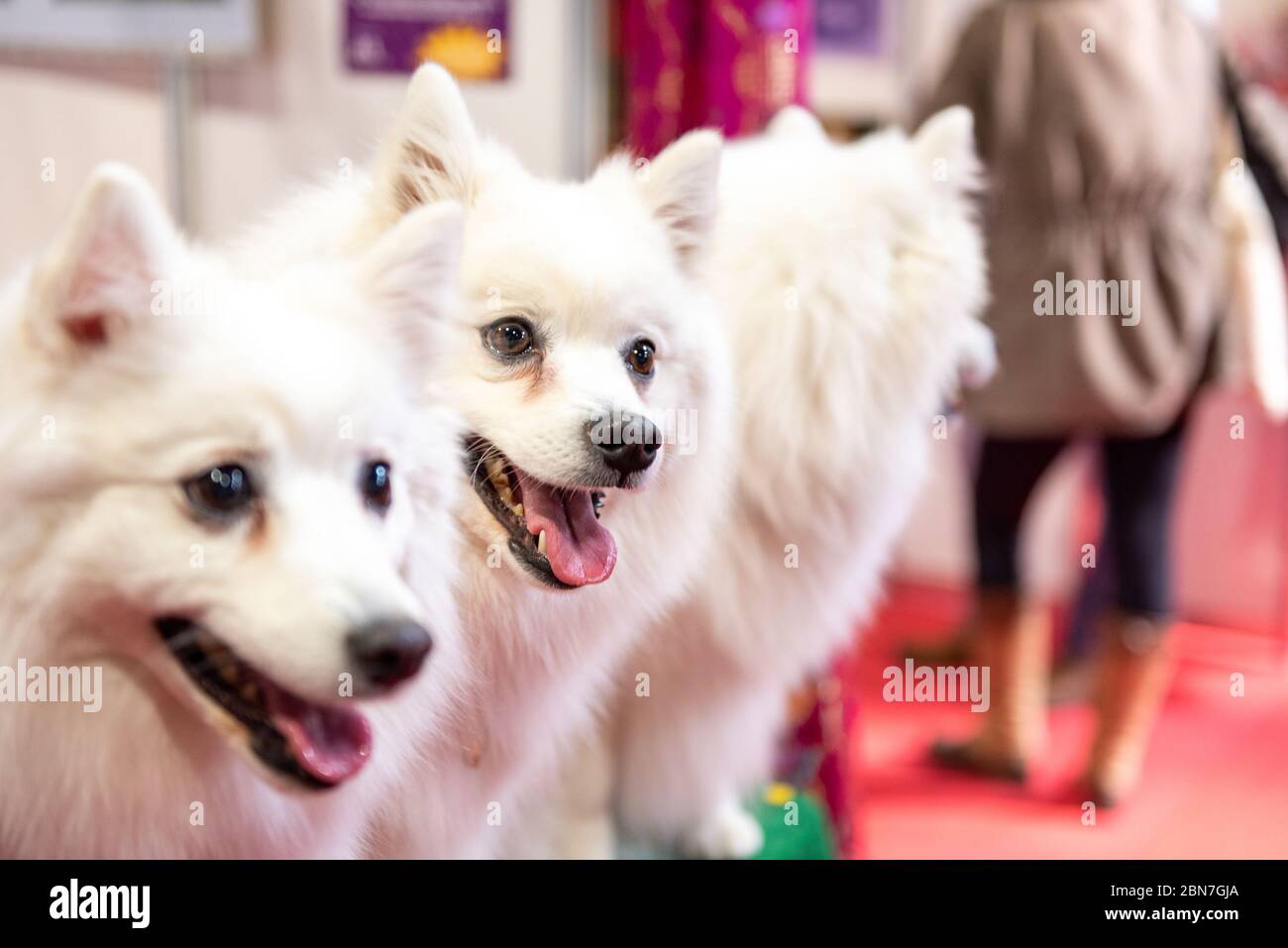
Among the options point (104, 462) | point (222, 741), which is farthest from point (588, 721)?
point (104, 462)

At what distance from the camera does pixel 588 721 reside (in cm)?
111

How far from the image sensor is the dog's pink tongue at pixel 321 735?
0.62 m

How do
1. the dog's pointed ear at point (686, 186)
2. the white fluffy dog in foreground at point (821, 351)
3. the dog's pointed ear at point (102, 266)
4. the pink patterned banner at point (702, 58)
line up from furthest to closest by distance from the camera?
the pink patterned banner at point (702, 58) → the white fluffy dog in foreground at point (821, 351) → the dog's pointed ear at point (686, 186) → the dog's pointed ear at point (102, 266)

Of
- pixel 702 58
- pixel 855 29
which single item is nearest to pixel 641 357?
pixel 702 58

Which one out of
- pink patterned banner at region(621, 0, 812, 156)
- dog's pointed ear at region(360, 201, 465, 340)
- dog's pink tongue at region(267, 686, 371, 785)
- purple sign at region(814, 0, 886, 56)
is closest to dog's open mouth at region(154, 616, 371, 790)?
dog's pink tongue at region(267, 686, 371, 785)

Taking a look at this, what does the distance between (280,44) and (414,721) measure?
63 centimetres

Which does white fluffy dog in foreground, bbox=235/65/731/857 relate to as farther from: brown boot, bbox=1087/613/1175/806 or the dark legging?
brown boot, bbox=1087/613/1175/806

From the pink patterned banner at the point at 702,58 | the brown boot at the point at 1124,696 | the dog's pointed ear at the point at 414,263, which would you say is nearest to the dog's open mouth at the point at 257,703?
the dog's pointed ear at the point at 414,263

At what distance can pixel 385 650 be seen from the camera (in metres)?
0.59

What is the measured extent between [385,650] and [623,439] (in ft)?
0.93

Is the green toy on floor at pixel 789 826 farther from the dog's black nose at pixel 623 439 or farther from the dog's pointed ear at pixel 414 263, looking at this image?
the dog's pointed ear at pixel 414 263

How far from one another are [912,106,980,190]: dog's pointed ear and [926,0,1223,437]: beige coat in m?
0.11

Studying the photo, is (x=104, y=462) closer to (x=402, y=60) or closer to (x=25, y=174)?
(x=25, y=174)

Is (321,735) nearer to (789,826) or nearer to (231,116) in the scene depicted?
(231,116)
